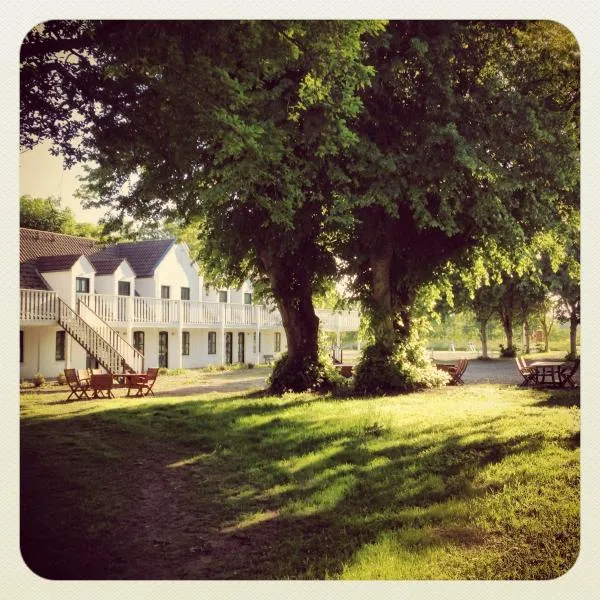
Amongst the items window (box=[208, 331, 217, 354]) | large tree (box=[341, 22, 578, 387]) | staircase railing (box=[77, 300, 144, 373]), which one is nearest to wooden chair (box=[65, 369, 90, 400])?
staircase railing (box=[77, 300, 144, 373])

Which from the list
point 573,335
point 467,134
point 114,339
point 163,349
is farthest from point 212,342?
point 467,134

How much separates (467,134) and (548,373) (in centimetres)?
294

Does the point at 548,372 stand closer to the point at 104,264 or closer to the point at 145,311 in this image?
the point at 145,311

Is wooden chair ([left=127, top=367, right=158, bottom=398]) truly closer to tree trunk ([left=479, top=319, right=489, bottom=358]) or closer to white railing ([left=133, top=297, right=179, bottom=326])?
white railing ([left=133, top=297, right=179, bottom=326])

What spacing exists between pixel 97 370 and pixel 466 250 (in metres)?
5.87

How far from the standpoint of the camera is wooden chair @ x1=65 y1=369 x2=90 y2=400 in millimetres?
4809

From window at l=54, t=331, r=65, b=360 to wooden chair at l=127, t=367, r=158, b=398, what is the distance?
621 millimetres

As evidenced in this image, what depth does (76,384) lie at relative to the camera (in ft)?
16.0

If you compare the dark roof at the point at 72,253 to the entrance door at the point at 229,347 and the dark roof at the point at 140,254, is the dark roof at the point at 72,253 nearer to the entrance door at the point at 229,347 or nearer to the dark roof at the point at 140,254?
the dark roof at the point at 140,254

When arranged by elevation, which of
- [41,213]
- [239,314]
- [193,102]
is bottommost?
[239,314]

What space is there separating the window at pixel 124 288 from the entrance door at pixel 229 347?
4.80ft

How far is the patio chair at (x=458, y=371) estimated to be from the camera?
7.52m

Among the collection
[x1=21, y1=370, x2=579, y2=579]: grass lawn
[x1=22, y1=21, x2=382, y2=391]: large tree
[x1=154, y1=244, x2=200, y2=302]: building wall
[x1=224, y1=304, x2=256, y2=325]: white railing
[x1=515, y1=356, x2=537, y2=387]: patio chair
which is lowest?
[x1=21, y1=370, x2=579, y2=579]: grass lawn

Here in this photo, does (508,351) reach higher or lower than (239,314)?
lower
